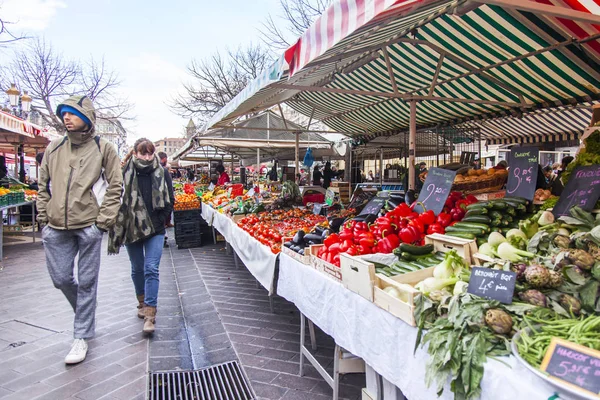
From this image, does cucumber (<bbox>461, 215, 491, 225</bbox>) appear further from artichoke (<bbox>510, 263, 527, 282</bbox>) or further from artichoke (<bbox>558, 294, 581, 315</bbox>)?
artichoke (<bbox>558, 294, 581, 315</bbox>)

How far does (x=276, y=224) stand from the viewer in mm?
5188

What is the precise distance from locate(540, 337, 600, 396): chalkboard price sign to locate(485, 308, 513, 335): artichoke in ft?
0.67

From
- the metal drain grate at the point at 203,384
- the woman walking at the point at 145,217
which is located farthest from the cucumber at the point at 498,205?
the woman walking at the point at 145,217

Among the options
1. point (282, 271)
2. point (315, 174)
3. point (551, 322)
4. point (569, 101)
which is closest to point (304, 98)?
point (569, 101)

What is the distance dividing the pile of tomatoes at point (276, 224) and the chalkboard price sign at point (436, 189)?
1424 millimetres

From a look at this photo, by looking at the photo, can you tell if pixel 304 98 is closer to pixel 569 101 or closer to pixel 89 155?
pixel 569 101

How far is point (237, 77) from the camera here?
2059 centimetres

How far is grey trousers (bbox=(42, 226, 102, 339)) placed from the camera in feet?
10.7

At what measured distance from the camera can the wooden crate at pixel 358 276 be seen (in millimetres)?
2170

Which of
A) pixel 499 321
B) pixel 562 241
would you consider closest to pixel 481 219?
pixel 562 241

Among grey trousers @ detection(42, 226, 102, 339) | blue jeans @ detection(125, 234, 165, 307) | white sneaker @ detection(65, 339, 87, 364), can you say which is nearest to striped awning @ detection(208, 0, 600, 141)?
blue jeans @ detection(125, 234, 165, 307)

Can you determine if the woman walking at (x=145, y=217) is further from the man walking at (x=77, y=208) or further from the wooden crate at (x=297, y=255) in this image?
the wooden crate at (x=297, y=255)

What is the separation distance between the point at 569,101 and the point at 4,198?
9424mm

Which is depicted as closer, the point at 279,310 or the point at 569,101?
the point at 279,310
